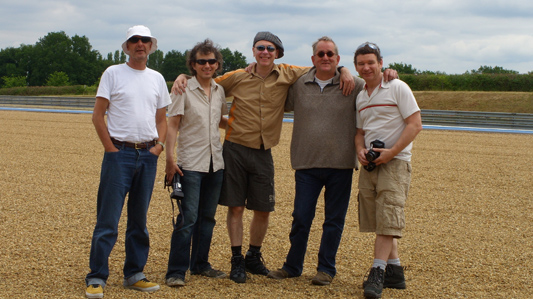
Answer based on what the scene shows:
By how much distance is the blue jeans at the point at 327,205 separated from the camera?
192 inches

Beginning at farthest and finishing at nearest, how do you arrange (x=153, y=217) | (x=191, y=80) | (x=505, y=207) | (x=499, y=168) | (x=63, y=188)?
(x=499, y=168) < (x=63, y=188) < (x=505, y=207) < (x=153, y=217) < (x=191, y=80)

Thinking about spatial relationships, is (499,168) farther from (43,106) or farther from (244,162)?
(43,106)

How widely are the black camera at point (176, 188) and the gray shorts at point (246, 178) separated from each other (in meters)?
0.48

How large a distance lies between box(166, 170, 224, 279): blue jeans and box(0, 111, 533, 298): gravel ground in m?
0.18

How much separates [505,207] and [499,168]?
4.23m

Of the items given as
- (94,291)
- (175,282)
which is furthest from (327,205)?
(94,291)

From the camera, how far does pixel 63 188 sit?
29.1 feet

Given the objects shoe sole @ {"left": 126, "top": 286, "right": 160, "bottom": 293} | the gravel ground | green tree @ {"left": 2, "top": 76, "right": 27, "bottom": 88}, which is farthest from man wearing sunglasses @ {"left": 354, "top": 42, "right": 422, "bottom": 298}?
green tree @ {"left": 2, "top": 76, "right": 27, "bottom": 88}

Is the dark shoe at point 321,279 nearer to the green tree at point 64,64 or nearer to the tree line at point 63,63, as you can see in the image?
the tree line at point 63,63

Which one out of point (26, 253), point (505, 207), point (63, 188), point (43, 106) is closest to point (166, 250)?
point (26, 253)

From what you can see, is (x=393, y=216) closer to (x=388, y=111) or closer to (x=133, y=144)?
(x=388, y=111)

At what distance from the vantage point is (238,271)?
4918 mm

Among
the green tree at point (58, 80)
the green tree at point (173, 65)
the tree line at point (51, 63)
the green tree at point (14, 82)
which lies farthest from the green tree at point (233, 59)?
the green tree at point (14, 82)

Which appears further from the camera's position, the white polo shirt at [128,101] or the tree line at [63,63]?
the tree line at [63,63]
